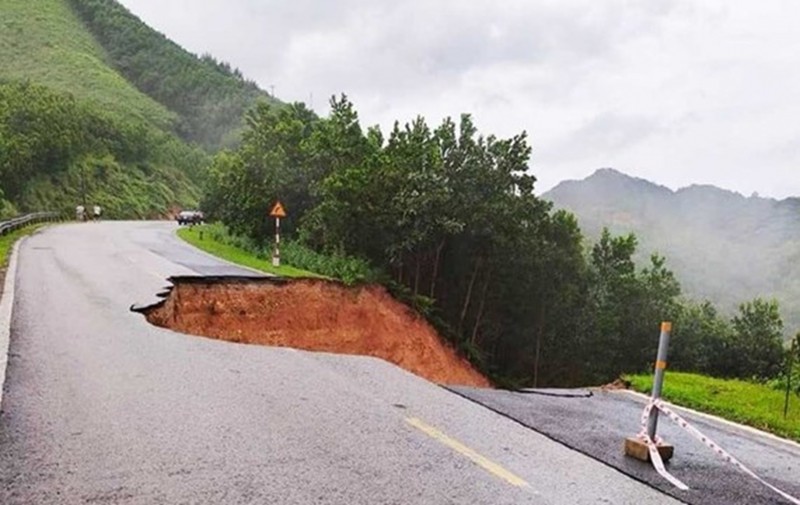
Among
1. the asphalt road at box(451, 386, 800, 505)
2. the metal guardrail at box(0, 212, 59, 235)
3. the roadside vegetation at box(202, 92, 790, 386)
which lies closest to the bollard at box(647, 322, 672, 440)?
the asphalt road at box(451, 386, 800, 505)

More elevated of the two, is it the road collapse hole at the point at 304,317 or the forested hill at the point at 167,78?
Result: the forested hill at the point at 167,78

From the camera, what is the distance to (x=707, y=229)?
129625 millimetres

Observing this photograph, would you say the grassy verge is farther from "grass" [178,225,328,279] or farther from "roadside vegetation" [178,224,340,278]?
"roadside vegetation" [178,224,340,278]

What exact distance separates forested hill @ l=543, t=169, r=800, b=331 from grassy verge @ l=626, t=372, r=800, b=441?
80.1 metres

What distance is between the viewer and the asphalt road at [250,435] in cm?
486

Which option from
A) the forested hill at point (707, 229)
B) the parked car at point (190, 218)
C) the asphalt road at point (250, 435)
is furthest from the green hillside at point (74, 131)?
the forested hill at point (707, 229)

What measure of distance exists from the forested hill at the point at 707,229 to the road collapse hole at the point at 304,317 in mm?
72215

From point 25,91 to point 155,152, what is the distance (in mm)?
17326

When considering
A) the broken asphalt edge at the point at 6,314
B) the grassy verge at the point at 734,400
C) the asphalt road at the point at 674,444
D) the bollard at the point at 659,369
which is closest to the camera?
the asphalt road at the point at 674,444

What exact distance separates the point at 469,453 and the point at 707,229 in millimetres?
135719

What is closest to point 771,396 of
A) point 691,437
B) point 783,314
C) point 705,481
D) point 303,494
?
point 691,437

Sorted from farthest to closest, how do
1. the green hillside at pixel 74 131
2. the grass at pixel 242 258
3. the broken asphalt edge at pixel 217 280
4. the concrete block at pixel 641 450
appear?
the green hillside at pixel 74 131 < the grass at pixel 242 258 < the broken asphalt edge at pixel 217 280 < the concrete block at pixel 641 450

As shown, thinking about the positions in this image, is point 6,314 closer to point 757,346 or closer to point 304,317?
point 304,317

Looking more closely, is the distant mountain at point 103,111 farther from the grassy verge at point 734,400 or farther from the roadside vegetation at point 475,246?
the grassy verge at point 734,400
